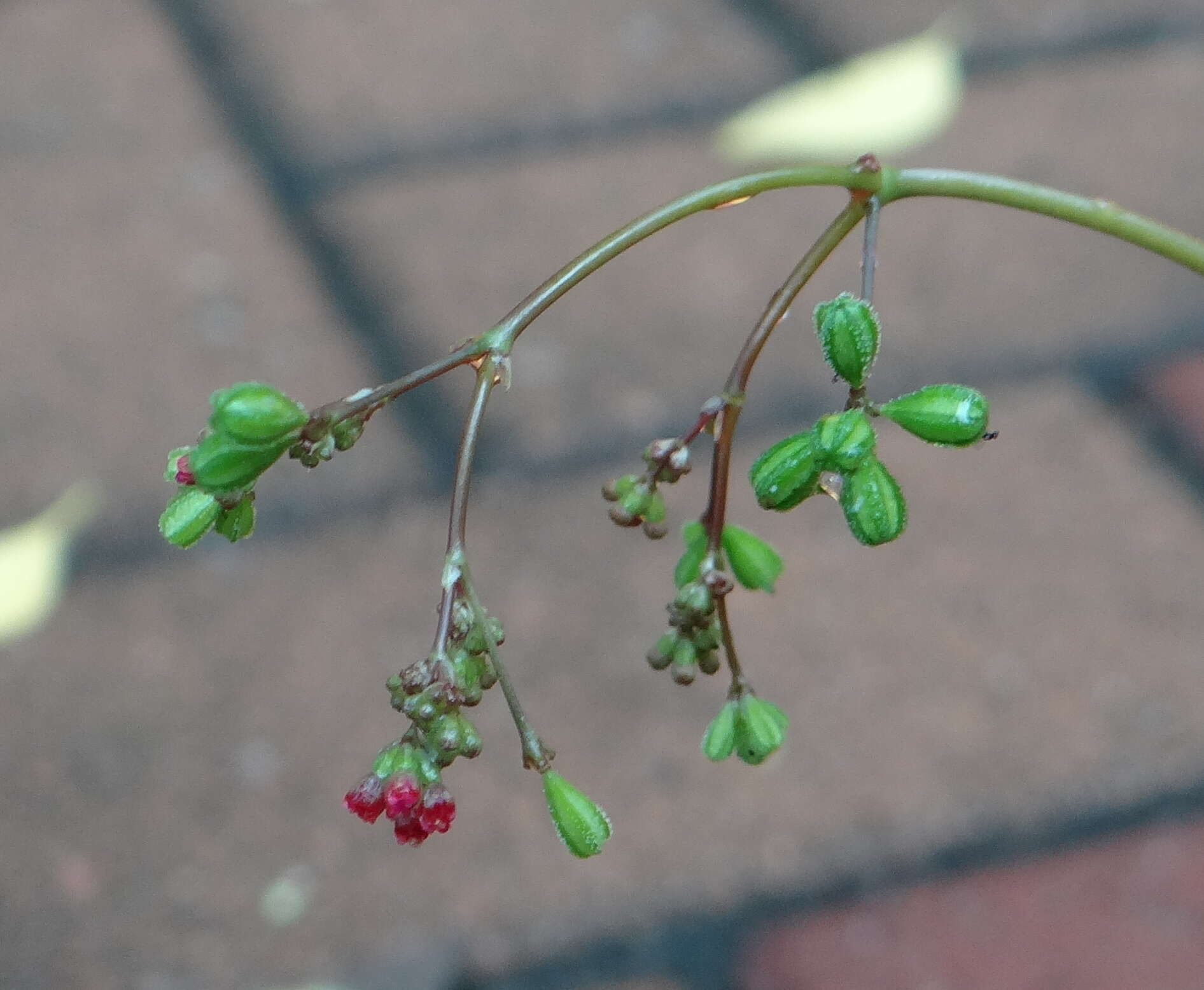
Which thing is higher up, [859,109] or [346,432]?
[859,109]

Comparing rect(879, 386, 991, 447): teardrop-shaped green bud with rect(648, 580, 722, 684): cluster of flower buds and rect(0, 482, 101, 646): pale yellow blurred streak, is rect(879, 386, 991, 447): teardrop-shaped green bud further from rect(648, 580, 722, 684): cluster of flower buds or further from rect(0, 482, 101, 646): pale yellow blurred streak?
rect(0, 482, 101, 646): pale yellow blurred streak

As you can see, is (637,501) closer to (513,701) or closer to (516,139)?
(513,701)

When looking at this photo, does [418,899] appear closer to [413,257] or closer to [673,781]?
[673,781]

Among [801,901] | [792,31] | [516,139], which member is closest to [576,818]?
[801,901]

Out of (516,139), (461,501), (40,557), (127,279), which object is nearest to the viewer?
(461,501)

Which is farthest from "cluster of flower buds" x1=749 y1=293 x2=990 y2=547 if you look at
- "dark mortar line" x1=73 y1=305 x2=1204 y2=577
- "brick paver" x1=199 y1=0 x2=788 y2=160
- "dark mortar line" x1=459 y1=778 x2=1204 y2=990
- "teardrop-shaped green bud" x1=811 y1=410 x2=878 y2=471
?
"brick paver" x1=199 y1=0 x2=788 y2=160

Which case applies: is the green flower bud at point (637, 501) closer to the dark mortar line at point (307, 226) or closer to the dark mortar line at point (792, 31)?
the dark mortar line at point (307, 226)

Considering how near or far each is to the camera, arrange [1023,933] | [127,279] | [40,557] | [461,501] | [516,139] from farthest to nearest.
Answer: [516,139], [127,279], [40,557], [1023,933], [461,501]

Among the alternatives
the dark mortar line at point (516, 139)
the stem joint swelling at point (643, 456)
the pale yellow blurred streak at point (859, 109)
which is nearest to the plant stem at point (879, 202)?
the stem joint swelling at point (643, 456)
